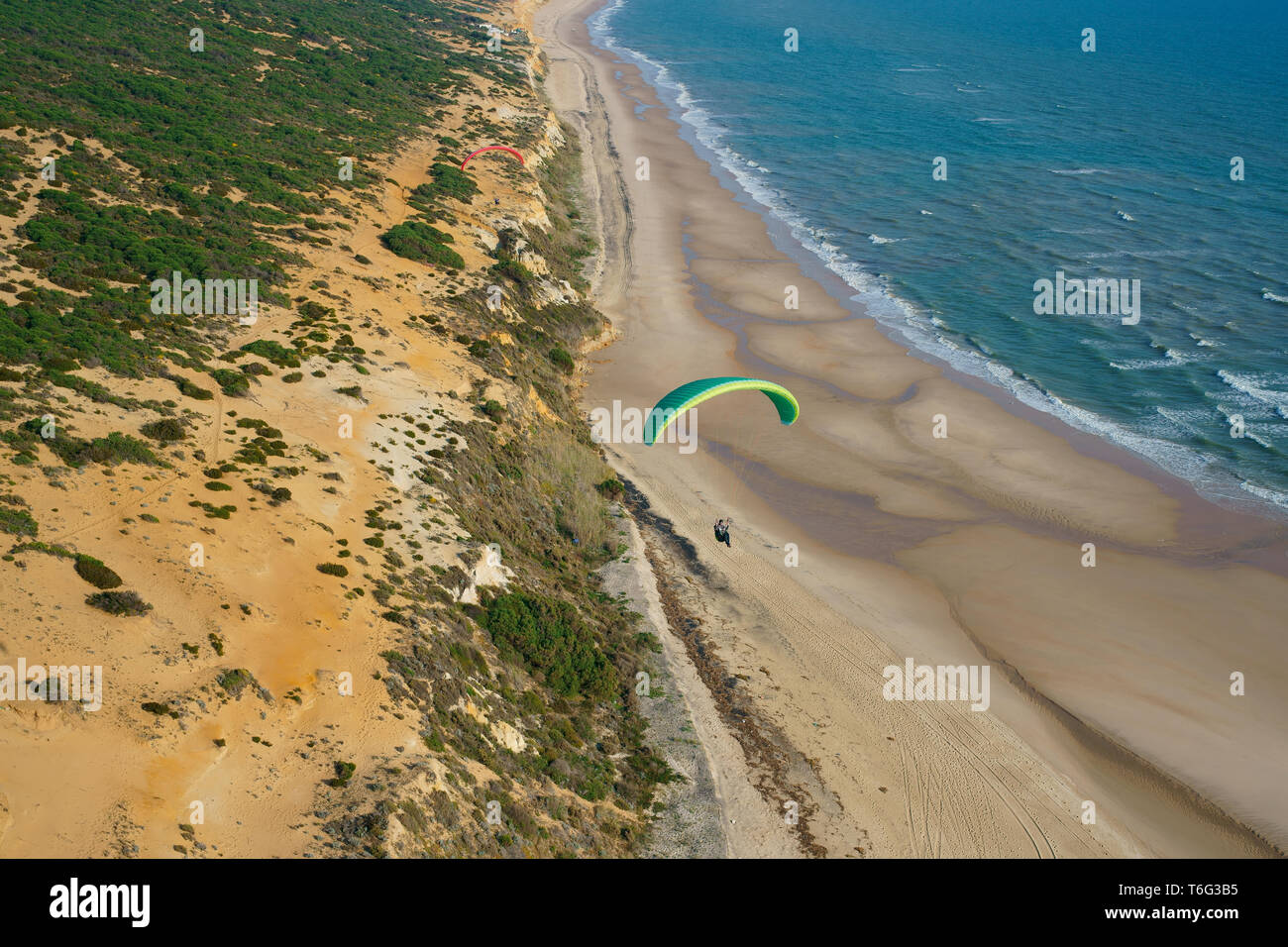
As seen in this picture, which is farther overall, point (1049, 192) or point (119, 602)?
point (1049, 192)

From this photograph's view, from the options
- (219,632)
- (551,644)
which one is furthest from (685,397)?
(219,632)

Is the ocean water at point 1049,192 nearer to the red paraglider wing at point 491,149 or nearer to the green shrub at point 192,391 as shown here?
the red paraglider wing at point 491,149

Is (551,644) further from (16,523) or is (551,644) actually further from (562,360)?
(562,360)

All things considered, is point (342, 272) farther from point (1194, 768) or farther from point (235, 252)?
point (1194, 768)

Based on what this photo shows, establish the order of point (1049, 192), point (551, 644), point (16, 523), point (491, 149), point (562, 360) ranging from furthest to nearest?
point (1049, 192), point (491, 149), point (562, 360), point (551, 644), point (16, 523)

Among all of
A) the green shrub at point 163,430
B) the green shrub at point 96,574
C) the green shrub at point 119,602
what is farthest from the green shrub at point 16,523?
the green shrub at point 163,430

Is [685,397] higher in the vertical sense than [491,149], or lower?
lower
